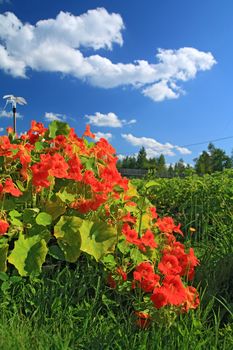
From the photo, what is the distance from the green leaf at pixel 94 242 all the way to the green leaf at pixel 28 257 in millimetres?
222

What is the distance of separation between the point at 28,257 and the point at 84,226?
→ 0.35 m

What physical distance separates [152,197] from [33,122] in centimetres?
252

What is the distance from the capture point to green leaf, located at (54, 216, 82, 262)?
8.52ft

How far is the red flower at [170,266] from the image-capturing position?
2357 millimetres

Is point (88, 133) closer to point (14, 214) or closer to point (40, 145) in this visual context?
point (40, 145)

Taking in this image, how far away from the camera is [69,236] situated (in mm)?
2602

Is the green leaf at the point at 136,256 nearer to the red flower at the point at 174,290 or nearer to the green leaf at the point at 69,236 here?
the green leaf at the point at 69,236

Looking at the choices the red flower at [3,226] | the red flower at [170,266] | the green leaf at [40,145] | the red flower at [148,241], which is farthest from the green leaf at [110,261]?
the green leaf at [40,145]

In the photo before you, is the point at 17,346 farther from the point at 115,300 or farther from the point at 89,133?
the point at 89,133

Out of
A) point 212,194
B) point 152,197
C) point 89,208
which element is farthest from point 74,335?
point 152,197

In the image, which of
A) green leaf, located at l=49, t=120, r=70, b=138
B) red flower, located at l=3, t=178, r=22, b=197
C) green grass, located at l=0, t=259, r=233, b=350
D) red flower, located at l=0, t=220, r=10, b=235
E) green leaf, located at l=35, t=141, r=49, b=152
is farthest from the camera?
green leaf, located at l=49, t=120, r=70, b=138

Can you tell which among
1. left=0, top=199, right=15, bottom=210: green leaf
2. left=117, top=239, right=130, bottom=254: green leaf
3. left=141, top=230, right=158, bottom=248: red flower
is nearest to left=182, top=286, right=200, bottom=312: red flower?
left=141, top=230, right=158, bottom=248: red flower

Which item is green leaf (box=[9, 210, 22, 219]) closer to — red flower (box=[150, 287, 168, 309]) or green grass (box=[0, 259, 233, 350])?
green grass (box=[0, 259, 233, 350])

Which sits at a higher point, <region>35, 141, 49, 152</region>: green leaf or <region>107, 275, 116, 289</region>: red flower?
<region>35, 141, 49, 152</region>: green leaf
